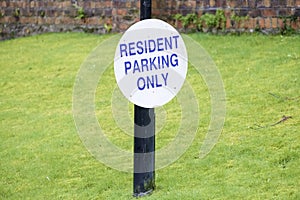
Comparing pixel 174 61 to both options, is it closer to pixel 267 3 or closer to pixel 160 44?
pixel 160 44

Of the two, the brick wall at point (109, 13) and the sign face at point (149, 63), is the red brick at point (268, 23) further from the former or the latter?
the sign face at point (149, 63)

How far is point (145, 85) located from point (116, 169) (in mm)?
1058

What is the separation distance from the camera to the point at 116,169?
4781 mm

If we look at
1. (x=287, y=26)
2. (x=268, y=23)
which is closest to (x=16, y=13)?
(x=268, y=23)

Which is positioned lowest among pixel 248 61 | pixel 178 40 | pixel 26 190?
pixel 26 190

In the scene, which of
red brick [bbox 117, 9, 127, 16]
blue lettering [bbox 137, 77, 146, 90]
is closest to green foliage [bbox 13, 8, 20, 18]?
red brick [bbox 117, 9, 127, 16]

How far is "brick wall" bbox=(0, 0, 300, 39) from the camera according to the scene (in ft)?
25.2

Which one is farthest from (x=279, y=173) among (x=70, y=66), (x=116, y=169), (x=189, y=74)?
(x=70, y=66)

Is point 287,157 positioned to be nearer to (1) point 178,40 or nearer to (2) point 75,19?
(1) point 178,40

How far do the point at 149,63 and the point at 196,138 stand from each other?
1396mm

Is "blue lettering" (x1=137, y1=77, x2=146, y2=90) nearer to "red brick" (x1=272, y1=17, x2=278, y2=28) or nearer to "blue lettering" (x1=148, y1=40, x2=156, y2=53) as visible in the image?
"blue lettering" (x1=148, y1=40, x2=156, y2=53)

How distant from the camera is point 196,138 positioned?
513cm

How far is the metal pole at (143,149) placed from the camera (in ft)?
13.7

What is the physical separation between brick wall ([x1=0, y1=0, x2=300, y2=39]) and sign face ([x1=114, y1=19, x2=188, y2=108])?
154 inches
